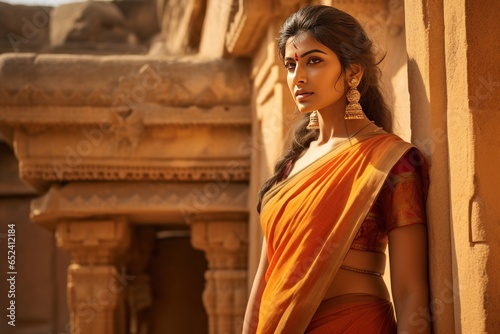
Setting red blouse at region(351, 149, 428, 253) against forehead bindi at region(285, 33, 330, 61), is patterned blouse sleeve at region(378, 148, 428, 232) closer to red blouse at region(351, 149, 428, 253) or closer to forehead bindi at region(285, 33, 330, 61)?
red blouse at region(351, 149, 428, 253)

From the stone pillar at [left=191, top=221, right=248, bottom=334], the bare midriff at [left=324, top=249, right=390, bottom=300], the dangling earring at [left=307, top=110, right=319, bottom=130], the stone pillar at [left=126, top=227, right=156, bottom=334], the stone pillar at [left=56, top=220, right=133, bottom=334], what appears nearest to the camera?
the bare midriff at [left=324, top=249, right=390, bottom=300]

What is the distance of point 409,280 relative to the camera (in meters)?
2.01

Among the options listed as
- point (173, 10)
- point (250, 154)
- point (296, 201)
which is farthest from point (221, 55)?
point (173, 10)

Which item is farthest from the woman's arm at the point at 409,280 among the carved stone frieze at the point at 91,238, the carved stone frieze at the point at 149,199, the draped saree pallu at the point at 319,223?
the carved stone frieze at the point at 91,238

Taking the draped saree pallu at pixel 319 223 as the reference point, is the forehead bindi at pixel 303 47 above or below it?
above

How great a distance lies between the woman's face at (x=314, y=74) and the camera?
2.17 meters

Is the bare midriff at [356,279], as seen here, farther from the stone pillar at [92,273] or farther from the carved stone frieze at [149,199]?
the stone pillar at [92,273]

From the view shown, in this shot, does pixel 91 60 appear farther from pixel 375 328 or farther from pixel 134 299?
pixel 375 328

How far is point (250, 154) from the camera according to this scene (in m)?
4.82

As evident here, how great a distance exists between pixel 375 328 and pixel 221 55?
10.2ft

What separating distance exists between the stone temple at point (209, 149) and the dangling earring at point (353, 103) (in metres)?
0.16

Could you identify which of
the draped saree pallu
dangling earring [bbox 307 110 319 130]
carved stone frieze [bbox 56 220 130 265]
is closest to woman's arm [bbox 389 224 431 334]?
the draped saree pallu

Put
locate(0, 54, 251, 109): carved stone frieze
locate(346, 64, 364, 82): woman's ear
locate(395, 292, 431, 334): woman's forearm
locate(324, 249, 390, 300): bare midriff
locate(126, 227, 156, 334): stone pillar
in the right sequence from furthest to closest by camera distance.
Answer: locate(126, 227, 156, 334): stone pillar < locate(0, 54, 251, 109): carved stone frieze < locate(346, 64, 364, 82): woman's ear < locate(324, 249, 390, 300): bare midriff < locate(395, 292, 431, 334): woman's forearm

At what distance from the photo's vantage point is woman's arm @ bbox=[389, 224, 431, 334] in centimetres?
199
